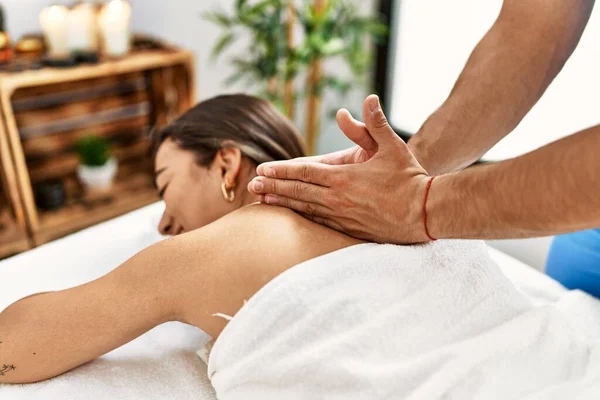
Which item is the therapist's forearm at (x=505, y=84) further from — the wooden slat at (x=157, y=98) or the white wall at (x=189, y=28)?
the wooden slat at (x=157, y=98)

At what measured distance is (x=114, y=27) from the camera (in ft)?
7.14

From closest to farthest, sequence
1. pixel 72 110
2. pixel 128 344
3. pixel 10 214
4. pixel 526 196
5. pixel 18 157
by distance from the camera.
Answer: pixel 526 196 < pixel 128 344 < pixel 18 157 < pixel 10 214 < pixel 72 110

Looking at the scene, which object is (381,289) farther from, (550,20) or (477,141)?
(550,20)

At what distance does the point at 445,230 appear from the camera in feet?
2.95

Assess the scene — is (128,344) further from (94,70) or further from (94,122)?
(94,122)

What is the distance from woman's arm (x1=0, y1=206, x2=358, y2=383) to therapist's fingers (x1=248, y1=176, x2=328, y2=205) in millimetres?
71

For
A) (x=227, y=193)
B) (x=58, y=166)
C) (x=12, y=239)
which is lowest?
(x=12, y=239)

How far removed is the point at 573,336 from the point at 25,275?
1277 millimetres

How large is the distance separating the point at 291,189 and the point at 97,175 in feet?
5.37

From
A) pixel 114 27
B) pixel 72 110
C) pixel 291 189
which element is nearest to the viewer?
pixel 291 189

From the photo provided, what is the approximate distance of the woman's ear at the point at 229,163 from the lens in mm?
1132

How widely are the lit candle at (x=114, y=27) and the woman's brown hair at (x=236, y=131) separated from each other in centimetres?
114

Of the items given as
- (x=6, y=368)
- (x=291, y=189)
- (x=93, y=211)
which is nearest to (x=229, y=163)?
(x=291, y=189)

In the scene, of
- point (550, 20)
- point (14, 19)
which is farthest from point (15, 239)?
point (550, 20)
